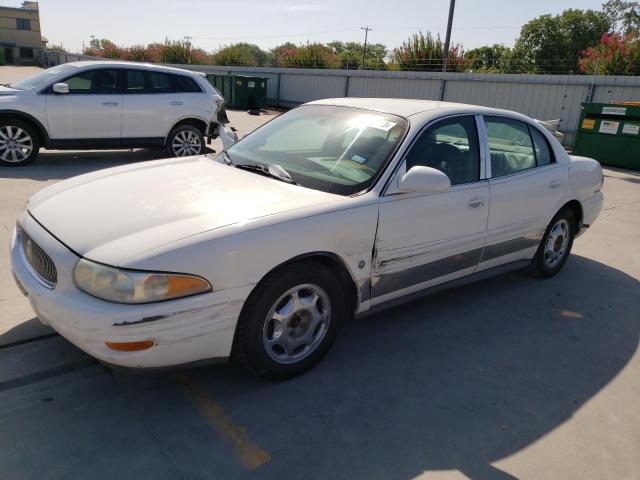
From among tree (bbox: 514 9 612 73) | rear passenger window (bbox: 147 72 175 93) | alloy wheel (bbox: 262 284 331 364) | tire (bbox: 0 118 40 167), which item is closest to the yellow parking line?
alloy wheel (bbox: 262 284 331 364)

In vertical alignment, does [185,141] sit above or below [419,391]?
above

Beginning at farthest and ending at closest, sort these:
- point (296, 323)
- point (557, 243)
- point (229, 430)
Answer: point (557, 243), point (296, 323), point (229, 430)

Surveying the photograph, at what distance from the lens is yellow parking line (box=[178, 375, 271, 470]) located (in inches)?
93.7

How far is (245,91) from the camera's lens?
2184cm

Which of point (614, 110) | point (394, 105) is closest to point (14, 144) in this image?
point (394, 105)

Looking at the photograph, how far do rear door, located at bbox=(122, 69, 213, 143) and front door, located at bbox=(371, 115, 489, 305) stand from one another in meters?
6.60

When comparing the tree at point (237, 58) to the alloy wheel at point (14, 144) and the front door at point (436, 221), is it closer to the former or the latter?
the alloy wheel at point (14, 144)

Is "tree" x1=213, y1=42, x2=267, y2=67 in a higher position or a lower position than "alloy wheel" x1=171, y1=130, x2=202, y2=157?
higher

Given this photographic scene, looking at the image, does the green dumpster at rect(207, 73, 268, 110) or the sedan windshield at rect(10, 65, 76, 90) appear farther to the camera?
the green dumpster at rect(207, 73, 268, 110)

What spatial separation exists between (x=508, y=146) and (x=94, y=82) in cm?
694

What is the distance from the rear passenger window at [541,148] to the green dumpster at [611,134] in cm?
848

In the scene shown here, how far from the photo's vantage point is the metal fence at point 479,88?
47.8ft

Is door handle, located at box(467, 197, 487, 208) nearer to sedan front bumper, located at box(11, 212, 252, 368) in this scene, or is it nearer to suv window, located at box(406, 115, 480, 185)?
suv window, located at box(406, 115, 480, 185)

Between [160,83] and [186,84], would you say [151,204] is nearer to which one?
[160,83]
